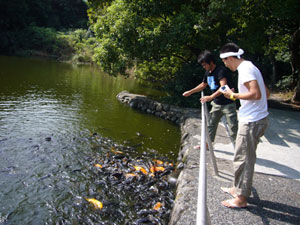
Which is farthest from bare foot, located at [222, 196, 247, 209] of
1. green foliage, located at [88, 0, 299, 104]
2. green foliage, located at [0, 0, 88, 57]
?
green foliage, located at [0, 0, 88, 57]

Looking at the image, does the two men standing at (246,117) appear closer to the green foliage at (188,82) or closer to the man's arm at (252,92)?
the man's arm at (252,92)

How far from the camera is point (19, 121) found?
832 centimetres

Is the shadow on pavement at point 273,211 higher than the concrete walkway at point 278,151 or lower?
lower

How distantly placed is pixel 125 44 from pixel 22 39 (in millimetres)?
35032

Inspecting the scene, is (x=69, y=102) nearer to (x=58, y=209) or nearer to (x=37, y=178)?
(x=37, y=178)

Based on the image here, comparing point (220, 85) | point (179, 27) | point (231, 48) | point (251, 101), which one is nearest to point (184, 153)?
point (220, 85)

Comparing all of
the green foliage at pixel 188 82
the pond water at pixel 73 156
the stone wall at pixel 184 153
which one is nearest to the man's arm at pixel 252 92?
the stone wall at pixel 184 153

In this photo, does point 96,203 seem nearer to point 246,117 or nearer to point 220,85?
point 246,117

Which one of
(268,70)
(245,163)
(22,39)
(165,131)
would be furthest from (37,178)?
(22,39)

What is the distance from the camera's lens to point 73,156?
607cm

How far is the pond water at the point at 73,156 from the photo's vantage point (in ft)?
13.4

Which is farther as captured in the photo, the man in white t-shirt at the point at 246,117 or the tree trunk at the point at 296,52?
the tree trunk at the point at 296,52

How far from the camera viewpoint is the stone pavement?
113 inches

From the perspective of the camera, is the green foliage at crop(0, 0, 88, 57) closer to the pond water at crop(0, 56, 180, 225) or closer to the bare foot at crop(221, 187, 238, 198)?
the pond water at crop(0, 56, 180, 225)
